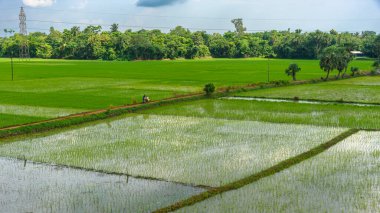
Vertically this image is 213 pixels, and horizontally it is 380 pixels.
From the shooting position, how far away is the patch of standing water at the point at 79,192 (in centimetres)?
869

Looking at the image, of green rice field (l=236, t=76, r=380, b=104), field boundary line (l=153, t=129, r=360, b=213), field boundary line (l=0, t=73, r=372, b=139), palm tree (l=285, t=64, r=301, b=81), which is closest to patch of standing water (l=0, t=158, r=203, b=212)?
field boundary line (l=153, t=129, r=360, b=213)

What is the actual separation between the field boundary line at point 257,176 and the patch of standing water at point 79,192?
0.26 m

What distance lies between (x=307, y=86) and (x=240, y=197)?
2260cm

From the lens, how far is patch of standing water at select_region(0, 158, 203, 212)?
869 cm

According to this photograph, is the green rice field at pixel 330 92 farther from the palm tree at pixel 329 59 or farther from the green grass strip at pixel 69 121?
the green grass strip at pixel 69 121

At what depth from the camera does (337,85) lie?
102 feet

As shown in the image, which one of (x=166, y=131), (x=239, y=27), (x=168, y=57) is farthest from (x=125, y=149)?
(x=239, y=27)

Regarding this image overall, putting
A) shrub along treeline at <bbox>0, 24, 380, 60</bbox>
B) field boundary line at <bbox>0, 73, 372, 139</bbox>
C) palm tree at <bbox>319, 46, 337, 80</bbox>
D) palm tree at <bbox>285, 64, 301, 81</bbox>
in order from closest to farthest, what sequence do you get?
field boundary line at <bbox>0, 73, 372, 139</bbox>, palm tree at <bbox>285, 64, 301, 81</bbox>, palm tree at <bbox>319, 46, 337, 80</bbox>, shrub along treeline at <bbox>0, 24, 380, 60</bbox>

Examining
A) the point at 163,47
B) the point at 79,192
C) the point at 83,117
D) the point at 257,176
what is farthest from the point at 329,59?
the point at 163,47

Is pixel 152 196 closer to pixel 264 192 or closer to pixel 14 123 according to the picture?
pixel 264 192

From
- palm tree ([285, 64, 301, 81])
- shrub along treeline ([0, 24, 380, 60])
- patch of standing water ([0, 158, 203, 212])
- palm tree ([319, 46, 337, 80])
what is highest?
shrub along treeline ([0, 24, 380, 60])

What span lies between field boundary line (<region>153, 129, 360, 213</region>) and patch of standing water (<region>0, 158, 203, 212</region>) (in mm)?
260

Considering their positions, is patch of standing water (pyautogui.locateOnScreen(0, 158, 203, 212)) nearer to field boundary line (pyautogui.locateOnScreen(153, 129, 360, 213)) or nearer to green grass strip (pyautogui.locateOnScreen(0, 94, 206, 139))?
field boundary line (pyautogui.locateOnScreen(153, 129, 360, 213))

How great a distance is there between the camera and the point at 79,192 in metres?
9.54
